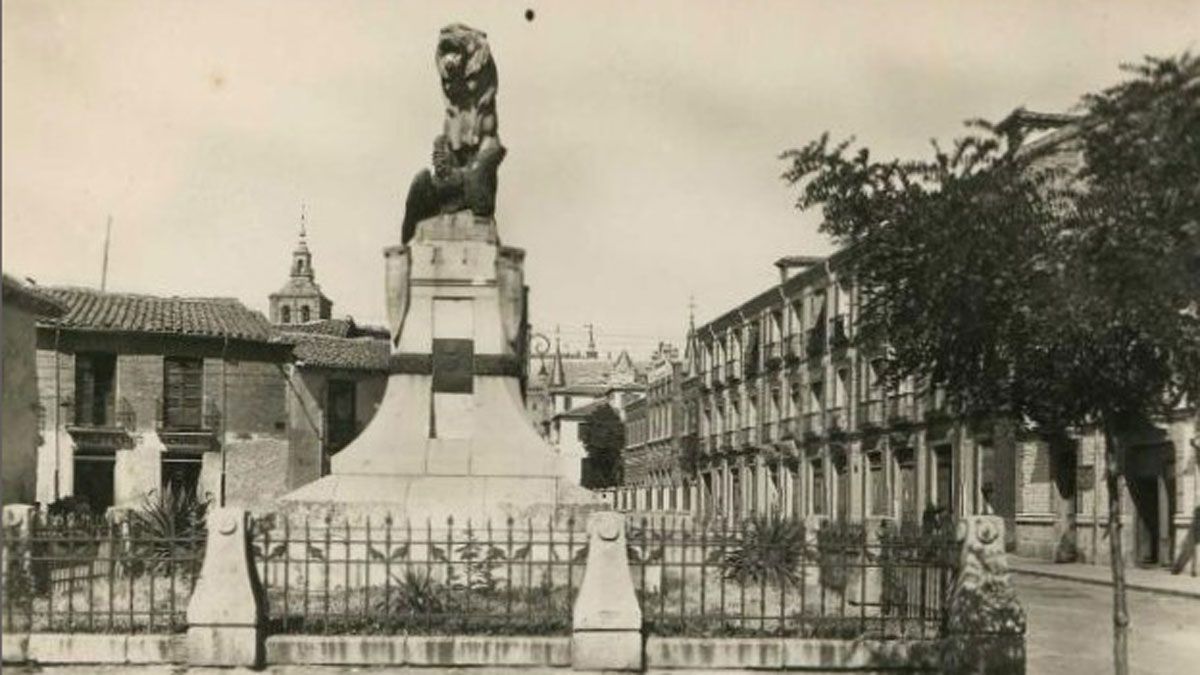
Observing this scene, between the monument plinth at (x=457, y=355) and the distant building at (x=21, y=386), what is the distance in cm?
1715

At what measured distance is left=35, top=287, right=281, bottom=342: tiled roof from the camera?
36.7 metres

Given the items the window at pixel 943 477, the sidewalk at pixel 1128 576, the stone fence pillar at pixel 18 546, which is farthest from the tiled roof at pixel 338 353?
the stone fence pillar at pixel 18 546

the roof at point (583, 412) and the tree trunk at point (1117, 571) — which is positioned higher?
the roof at point (583, 412)

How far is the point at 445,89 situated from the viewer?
1339 centimetres

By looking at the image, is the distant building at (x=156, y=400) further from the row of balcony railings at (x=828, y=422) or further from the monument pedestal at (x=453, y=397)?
the monument pedestal at (x=453, y=397)

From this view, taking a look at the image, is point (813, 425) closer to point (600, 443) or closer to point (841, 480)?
point (841, 480)

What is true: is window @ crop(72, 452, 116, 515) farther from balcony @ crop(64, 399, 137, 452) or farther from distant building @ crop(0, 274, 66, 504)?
distant building @ crop(0, 274, 66, 504)

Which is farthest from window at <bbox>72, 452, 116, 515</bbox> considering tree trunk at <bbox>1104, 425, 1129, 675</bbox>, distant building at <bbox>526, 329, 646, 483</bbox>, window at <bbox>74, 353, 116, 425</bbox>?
distant building at <bbox>526, 329, 646, 483</bbox>

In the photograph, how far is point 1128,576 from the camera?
77.1 ft

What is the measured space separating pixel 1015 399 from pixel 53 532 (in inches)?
312

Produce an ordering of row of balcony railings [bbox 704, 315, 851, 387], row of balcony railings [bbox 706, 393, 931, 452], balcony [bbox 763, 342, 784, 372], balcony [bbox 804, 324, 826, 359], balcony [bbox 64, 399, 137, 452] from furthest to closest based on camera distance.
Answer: balcony [bbox 763, 342, 784, 372] → balcony [bbox 804, 324, 826, 359] → row of balcony railings [bbox 704, 315, 851, 387] → row of balcony railings [bbox 706, 393, 931, 452] → balcony [bbox 64, 399, 137, 452]

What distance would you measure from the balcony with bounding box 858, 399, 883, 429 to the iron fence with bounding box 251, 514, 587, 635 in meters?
30.0

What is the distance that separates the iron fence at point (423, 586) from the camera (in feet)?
30.0

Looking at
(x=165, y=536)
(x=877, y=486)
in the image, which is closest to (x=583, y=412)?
(x=877, y=486)
